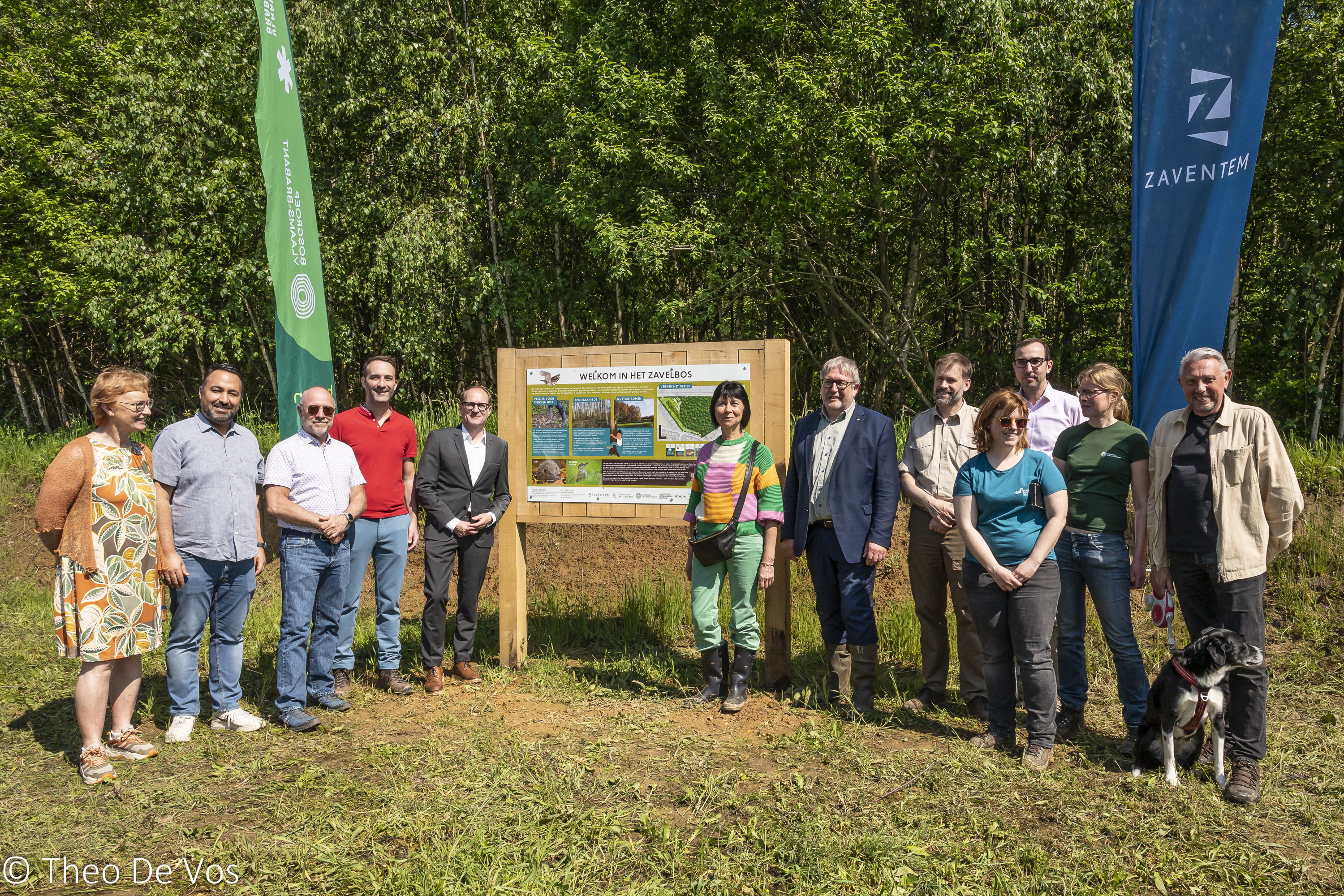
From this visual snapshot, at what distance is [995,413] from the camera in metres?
4.01

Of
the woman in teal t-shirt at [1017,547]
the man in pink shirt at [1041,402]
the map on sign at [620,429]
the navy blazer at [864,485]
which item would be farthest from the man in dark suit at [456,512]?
the man in pink shirt at [1041,402]

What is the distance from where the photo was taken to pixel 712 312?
1478 cm

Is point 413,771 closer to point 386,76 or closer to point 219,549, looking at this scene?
point 219,549

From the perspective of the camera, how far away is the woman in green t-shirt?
4160mm

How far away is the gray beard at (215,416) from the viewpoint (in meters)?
4.52

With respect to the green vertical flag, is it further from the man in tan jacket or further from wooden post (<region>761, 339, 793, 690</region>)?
the man in tan jacket

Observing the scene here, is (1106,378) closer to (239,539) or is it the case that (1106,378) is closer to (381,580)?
(381,580)

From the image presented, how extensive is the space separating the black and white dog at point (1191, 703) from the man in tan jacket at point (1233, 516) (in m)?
0.09

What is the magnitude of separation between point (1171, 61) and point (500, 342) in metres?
14.0

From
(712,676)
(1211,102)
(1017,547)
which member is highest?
(1211,102)

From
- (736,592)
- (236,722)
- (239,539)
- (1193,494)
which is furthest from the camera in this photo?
(736,592)

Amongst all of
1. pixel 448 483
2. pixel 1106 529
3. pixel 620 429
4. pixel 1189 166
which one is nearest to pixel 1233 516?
pixel 1106 529

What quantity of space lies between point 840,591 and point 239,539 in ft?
11.4

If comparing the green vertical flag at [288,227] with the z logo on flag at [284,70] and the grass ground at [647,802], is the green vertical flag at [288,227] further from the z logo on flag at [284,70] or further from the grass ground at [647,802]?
the grass ground at [647,802]
